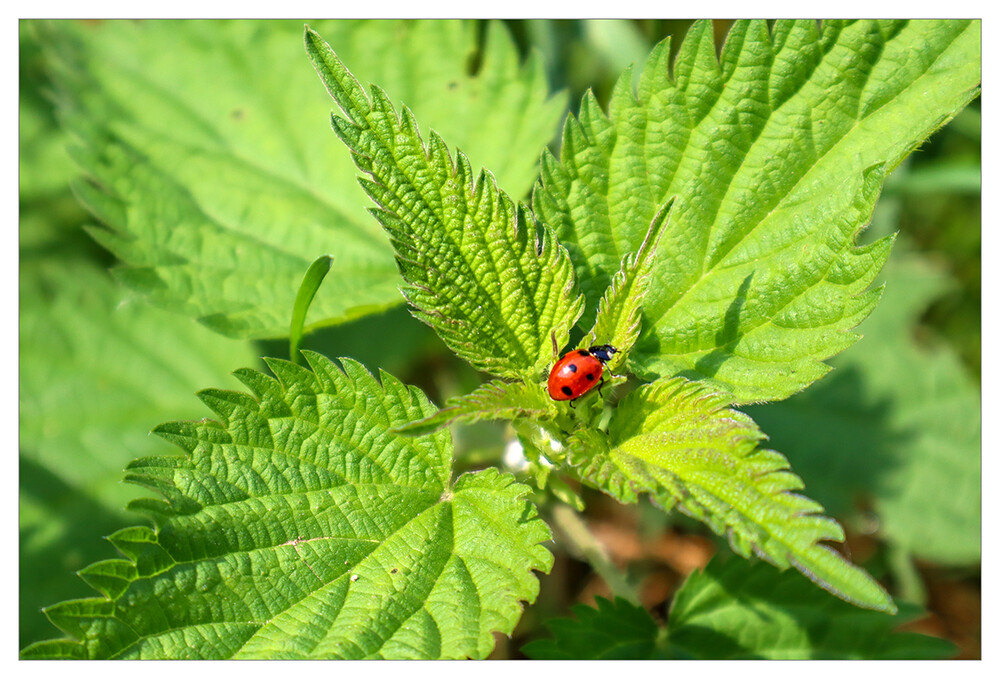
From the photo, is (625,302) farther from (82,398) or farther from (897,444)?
(82,398)

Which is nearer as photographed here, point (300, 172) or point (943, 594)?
point (300, 172)

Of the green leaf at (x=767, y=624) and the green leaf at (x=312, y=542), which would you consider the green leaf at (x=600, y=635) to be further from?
the green leaf at (x=312, y=542)

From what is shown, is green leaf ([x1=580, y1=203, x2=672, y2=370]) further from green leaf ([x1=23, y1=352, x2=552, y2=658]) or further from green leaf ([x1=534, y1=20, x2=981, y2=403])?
green leaf ([x1=23, y1=352, x2=552, y2=658])

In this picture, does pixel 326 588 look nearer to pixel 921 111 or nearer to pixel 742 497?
pixel 742 497

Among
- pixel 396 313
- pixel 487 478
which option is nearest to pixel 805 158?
pixel 487 478

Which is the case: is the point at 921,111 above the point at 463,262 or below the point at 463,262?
below

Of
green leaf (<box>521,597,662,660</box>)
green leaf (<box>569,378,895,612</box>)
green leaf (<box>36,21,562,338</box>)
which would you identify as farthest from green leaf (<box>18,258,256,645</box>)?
green leaf (<box>569,378,895,612</box>)

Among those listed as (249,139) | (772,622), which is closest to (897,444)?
(772,622)
